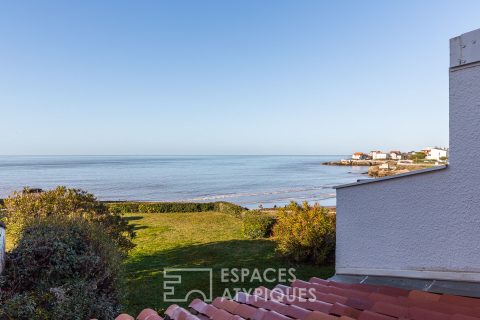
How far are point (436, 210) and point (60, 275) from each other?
590 cm

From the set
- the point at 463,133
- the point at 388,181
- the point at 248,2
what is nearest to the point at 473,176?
the point at 463,133

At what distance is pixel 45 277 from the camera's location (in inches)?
229

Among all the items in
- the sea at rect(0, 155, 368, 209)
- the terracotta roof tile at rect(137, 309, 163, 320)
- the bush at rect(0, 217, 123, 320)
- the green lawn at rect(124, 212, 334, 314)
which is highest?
the terracotta roof tile at rect(137, 309, 163, 320)

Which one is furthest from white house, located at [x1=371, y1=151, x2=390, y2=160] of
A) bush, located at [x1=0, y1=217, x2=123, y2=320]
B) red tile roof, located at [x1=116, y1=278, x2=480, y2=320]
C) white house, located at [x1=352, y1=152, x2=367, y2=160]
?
red tile roof, located at [x1=116, y1=278, x2=480, y2=320]

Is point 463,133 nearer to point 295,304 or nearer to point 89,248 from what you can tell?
point 295,304

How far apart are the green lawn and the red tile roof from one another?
15.8 ft

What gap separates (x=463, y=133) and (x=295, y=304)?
7.53 ft

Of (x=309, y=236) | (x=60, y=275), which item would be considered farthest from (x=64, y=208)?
(x=309, y=236)

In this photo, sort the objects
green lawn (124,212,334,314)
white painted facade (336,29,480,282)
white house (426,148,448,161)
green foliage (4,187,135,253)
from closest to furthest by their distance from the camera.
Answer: white painted facade (336,29,480,282) < white house (426,148,448,161) < green foliage (4,187,135,253) < green lawn (124,212,334,314)

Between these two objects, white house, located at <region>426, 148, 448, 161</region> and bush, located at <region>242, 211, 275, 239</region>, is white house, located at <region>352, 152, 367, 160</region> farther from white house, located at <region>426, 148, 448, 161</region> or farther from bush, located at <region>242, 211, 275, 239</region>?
bush, located at <region>242, 211, 275, 239</region>

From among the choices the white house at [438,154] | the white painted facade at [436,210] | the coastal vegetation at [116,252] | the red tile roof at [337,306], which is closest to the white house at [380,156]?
the white house at [438,154]

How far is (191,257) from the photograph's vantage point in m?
14.7

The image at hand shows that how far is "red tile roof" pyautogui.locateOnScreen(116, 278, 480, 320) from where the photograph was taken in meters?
2.76

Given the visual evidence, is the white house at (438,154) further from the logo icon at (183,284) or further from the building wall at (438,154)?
the logo icon at (183,284)
